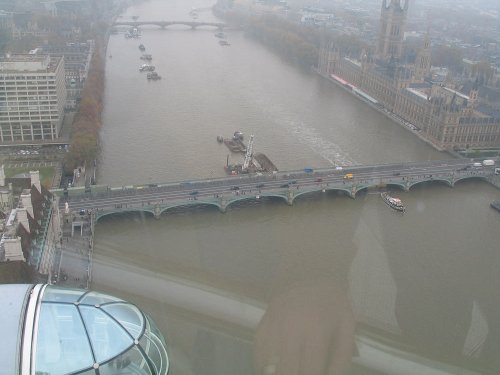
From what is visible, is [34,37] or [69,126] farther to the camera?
[34,37]

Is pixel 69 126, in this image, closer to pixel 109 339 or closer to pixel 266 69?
pixel 266 69

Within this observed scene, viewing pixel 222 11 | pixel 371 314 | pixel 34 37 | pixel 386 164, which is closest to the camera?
pixel 371 314

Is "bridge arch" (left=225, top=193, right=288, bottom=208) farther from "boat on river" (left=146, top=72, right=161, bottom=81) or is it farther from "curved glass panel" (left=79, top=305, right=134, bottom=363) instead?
"boat on river" (left=146, top=72, right=161, bottom=81)

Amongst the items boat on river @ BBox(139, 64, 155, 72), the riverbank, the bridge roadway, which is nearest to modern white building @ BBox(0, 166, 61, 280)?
the bridge roadway

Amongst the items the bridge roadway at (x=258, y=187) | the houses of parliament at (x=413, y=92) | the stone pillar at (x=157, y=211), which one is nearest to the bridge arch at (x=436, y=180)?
the bridge roadway at (x=258, y=187)

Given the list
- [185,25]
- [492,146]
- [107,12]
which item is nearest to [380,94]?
[492,146]

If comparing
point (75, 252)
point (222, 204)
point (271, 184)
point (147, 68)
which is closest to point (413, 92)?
point (271, 184)
